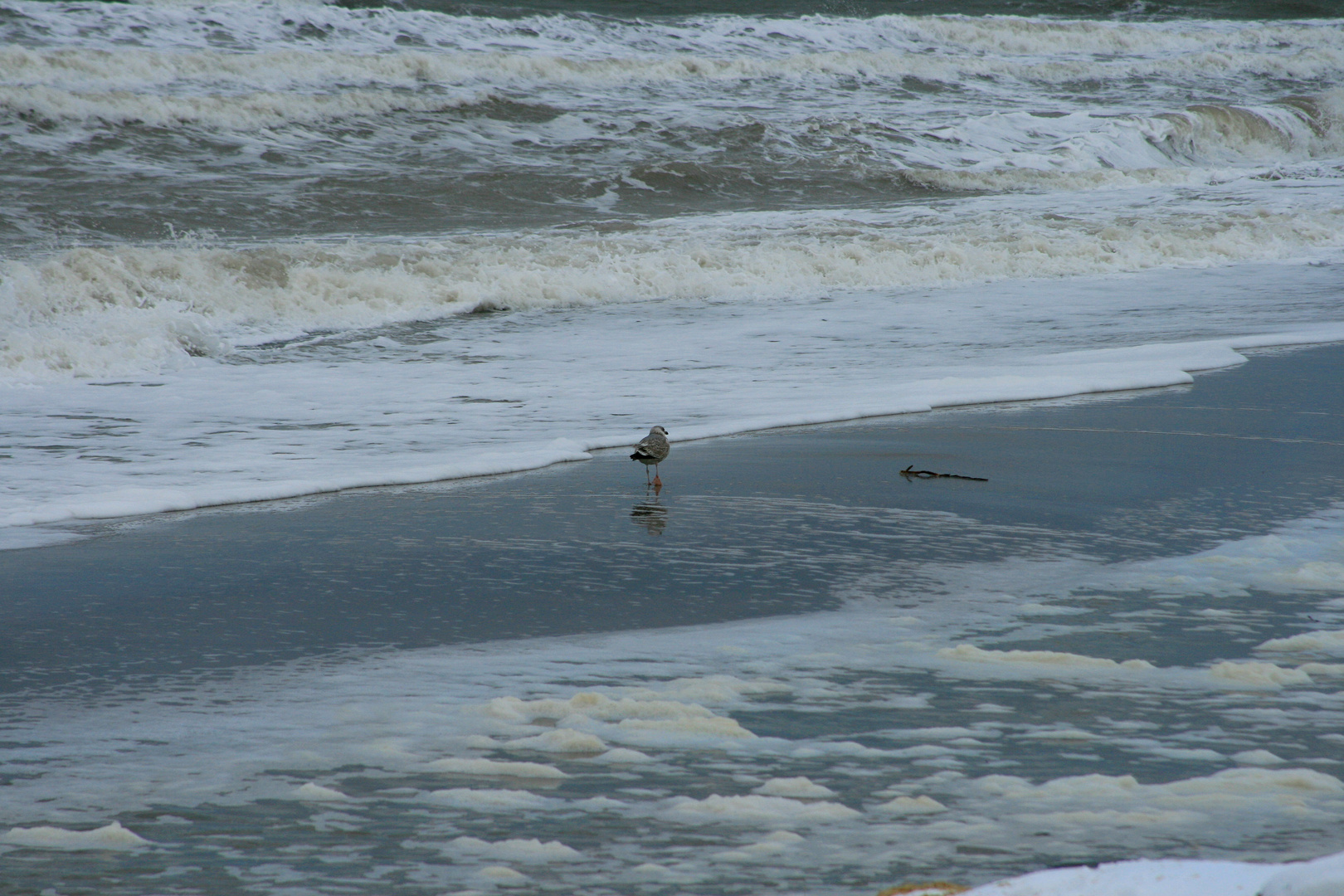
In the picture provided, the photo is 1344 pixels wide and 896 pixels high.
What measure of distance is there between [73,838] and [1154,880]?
188cm

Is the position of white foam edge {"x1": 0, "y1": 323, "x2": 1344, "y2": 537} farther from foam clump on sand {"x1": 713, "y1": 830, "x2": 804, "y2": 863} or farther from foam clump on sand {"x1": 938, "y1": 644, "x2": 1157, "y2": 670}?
foam clump on sand {"x1": 713, "y1": 830, "x2": 804, "y2": 863}

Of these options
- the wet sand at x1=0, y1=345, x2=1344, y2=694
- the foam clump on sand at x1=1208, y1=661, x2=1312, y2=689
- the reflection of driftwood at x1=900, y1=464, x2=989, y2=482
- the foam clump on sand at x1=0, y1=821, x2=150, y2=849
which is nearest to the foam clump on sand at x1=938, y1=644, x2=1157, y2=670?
the foam clump on sand at x1=1208, y1=661, x2=1312, y2=689

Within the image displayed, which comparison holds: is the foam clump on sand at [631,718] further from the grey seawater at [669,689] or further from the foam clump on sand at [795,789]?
the foam clump on sand at [795,789]

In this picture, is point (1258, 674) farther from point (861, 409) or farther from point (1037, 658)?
point (861, 409)

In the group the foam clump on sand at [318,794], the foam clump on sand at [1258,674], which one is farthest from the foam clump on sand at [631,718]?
the foam clump on sand at [1258,674]

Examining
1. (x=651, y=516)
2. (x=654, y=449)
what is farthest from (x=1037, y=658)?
(x=654, y=449)

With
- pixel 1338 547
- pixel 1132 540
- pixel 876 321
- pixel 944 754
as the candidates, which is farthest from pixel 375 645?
pixel 876 321

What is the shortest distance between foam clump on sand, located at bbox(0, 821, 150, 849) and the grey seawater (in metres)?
0.03

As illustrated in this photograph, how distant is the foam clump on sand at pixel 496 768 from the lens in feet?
8.71

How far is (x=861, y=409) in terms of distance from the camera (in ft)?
23.1

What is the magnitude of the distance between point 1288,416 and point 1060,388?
4.21ft

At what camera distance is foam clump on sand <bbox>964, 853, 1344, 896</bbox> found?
1806 mm

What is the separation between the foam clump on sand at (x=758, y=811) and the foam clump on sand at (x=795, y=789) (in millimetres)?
26

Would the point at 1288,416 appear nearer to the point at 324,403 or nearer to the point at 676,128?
the point at 324,403
